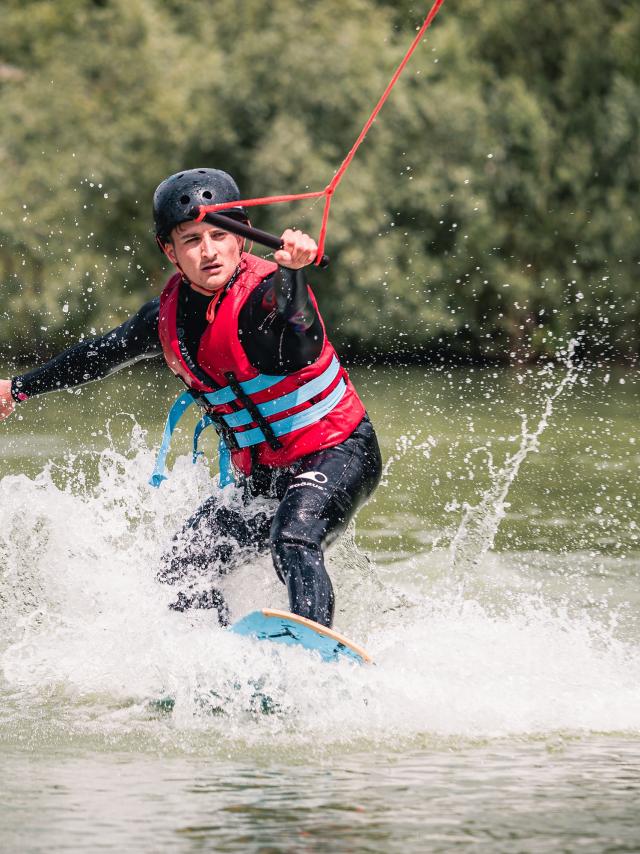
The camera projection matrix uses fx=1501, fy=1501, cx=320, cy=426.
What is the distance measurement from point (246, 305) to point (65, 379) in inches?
33.3

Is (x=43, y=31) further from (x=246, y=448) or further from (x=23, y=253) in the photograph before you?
(x=246, y=448)

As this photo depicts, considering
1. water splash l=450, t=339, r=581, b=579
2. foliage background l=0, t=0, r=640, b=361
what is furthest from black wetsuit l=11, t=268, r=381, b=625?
foliage background l=0, t=0, r=640, b=361

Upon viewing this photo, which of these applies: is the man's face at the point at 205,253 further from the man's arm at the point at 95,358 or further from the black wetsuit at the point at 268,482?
the man's arm at the point at 95,358

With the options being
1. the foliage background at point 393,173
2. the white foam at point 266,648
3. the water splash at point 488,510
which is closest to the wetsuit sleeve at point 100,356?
the white foam at point 266,648

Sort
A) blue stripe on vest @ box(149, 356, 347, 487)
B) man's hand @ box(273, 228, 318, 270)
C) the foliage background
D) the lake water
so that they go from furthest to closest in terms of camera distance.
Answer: the foliage background → blue stripe on vest @ box(149, 356, 347, 487) → man's hand @ box(273, 228, 318, 270) → the lake water

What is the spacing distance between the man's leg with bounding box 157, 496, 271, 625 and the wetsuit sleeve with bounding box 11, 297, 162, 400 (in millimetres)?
602

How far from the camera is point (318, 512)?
4637 mm

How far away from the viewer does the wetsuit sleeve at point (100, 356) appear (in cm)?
499

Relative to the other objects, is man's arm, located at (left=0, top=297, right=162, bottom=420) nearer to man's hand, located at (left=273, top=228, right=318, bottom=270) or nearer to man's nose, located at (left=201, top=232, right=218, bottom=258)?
man's nose, located at (left=201, top=232, right=218, bottom=258)

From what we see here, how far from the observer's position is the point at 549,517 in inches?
314

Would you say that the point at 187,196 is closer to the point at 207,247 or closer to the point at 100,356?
the point at 207,247

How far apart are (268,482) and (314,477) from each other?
325 mm

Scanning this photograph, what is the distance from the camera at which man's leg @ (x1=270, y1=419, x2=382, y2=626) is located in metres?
4.49

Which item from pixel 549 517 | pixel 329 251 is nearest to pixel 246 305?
pixel 549 517
